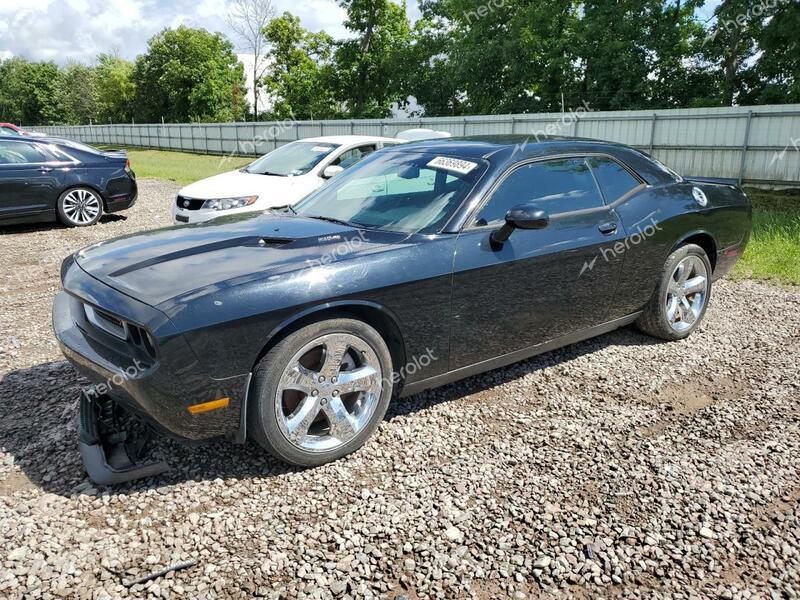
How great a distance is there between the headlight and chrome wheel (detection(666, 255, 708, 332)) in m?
5.42

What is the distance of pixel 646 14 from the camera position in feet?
82.0

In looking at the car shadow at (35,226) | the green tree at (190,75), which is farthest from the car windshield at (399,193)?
the green tree at (190,75)

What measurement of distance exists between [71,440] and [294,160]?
668 centimetres

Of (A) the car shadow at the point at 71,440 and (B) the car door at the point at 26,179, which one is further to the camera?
(B) the car door at the point at 26,179

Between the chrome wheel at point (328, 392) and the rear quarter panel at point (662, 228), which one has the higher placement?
the rear quarter panel at point (662, 228)

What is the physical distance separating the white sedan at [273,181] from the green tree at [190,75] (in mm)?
49315

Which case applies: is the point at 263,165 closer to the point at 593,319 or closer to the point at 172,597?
the point at 593,319

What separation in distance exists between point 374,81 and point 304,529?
40267 millimetres

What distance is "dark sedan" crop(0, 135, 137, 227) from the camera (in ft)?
32.0

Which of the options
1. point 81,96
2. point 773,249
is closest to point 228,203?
point 773,249

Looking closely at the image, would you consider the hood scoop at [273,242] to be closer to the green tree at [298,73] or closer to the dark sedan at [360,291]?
the dark sedan at [360,291]

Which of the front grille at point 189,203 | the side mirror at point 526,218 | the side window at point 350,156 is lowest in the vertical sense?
the front grille at point 189,203

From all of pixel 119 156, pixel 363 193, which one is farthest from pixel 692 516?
pixel 119 156

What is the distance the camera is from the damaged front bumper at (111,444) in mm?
2973
